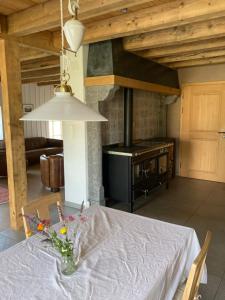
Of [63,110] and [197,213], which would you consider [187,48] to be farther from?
[63,110]

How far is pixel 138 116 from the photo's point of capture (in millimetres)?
5094

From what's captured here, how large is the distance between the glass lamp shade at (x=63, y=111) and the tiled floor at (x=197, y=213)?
1842mm

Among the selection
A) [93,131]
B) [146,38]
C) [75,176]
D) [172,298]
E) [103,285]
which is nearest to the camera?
[103,285]

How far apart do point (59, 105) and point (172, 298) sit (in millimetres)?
1231

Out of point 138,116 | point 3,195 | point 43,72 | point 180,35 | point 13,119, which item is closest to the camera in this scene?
point 13,119

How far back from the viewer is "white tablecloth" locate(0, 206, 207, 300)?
118 centimetres

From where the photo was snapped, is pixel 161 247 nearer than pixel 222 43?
Yes

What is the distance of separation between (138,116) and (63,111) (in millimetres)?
3997

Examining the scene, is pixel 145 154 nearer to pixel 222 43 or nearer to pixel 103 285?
pixel 222 43

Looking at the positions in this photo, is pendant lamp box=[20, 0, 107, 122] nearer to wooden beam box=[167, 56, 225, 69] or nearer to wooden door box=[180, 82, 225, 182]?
wooden beam box=[167, 56, 225, 69]

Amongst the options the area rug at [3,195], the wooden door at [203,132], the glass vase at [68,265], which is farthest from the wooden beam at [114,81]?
the glass vase at [68,265]

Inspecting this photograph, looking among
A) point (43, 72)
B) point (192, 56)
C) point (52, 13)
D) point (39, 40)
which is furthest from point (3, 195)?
point (192, 56)

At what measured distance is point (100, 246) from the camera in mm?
1599

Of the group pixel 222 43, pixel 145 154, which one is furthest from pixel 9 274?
pixel 222 43
